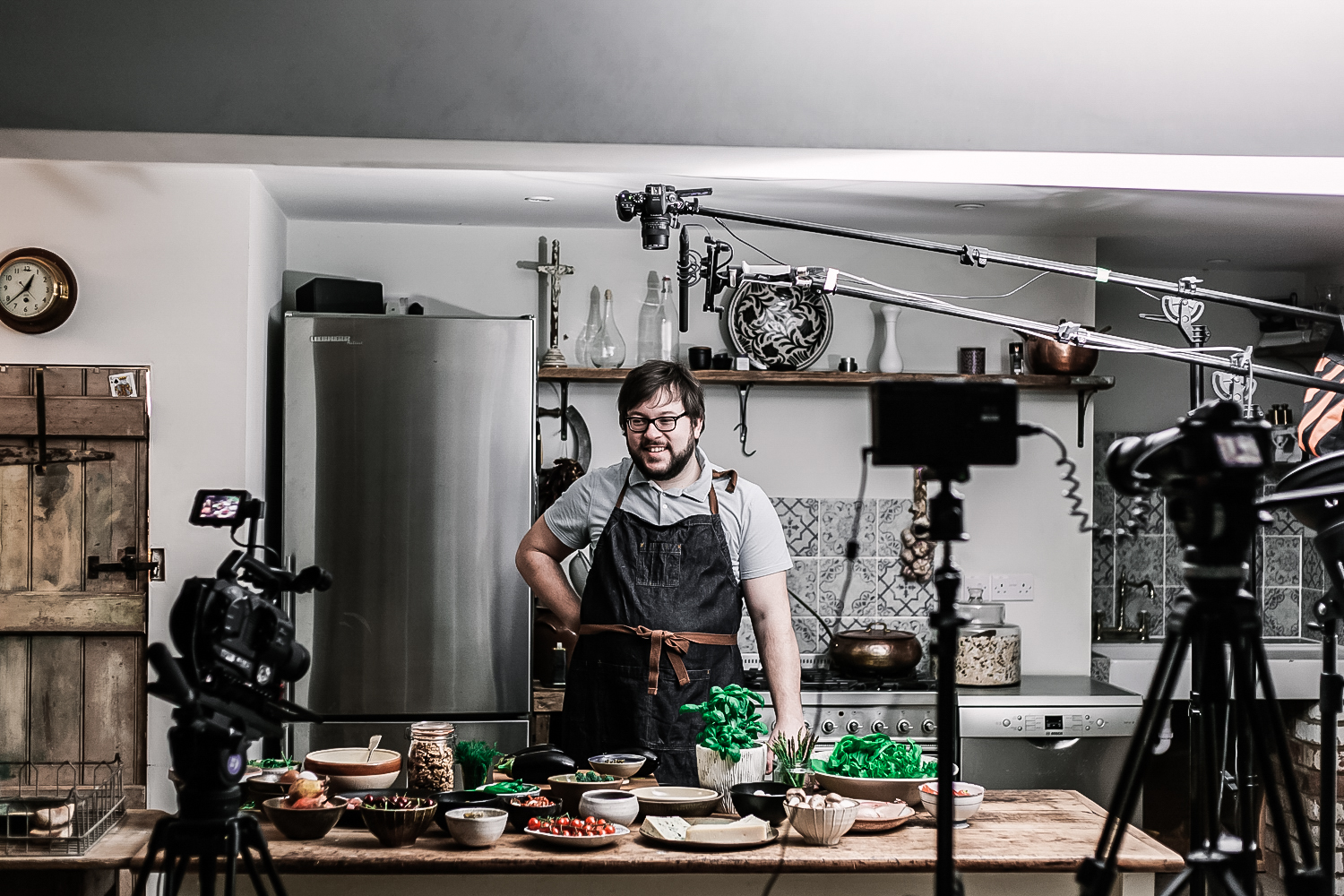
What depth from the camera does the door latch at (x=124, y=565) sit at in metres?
3.45

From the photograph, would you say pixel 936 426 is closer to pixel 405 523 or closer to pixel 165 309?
pixel 405 523

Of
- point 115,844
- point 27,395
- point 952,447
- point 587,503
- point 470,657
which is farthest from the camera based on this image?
point 470,657

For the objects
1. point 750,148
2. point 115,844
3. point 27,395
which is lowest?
point 115,844

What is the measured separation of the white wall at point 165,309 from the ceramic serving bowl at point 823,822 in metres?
2.19

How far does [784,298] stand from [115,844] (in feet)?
9.35

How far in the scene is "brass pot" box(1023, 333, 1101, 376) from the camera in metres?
4.06

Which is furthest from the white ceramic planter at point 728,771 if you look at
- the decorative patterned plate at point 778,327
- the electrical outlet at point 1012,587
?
the electrical outlet at point 1012,587

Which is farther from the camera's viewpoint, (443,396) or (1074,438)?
(1074,438)

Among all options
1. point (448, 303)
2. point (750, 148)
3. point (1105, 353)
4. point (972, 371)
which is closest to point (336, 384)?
point (448, 303)

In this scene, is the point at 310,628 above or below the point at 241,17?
below

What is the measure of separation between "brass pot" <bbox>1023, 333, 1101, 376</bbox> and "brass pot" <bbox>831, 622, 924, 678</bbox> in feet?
3.57

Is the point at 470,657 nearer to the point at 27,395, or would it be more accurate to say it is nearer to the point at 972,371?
the point at 27,395

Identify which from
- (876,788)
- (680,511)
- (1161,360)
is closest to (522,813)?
(876,788)

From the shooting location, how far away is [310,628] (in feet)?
11.9
